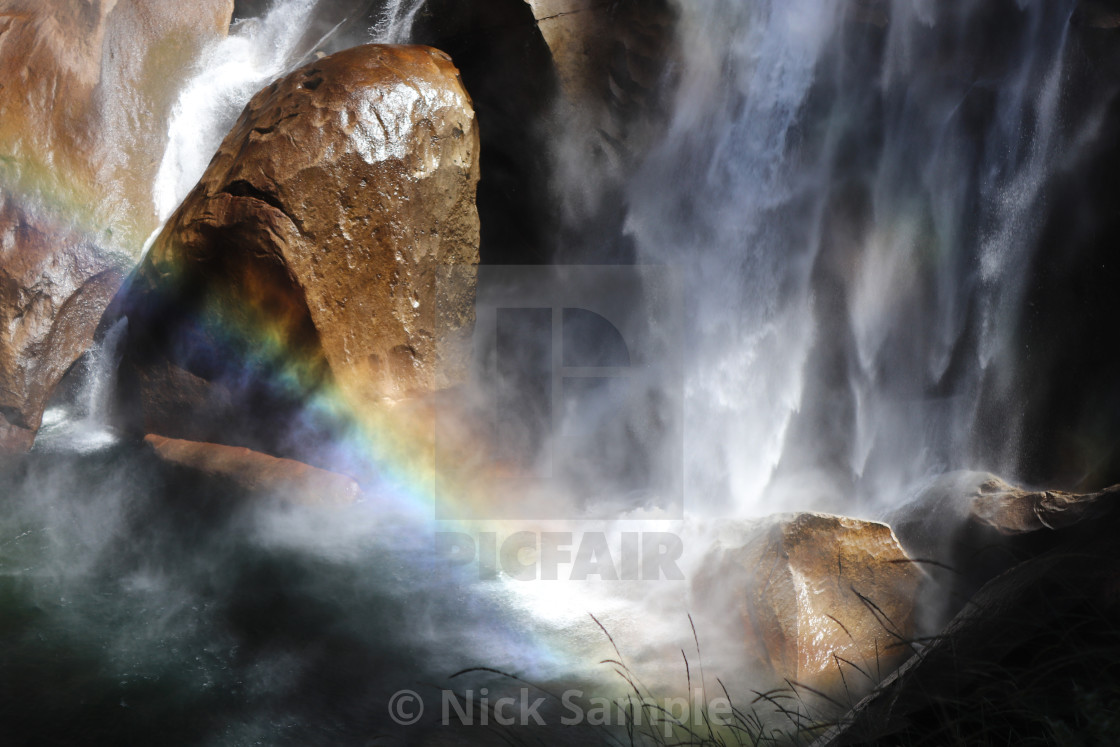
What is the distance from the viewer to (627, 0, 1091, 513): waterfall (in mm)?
5008

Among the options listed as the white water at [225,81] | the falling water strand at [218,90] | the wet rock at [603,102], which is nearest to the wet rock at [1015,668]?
the wet rock at [603,102]

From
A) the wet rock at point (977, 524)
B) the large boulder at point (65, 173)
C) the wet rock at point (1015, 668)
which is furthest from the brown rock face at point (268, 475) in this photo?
the wet rock at point (1015, 668)

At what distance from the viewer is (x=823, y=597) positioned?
12.1 feet

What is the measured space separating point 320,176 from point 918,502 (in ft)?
14.7

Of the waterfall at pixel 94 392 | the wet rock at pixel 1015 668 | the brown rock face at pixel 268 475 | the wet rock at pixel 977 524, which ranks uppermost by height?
the waterfall at pixel 94 392

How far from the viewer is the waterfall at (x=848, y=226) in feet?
→ 16.4

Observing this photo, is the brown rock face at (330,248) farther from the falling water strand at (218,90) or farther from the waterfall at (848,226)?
the waterfall at (848,226)

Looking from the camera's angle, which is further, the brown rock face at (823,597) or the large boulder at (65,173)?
the large boulder at (65,173)

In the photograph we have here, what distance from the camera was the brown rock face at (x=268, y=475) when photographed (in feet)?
18.6

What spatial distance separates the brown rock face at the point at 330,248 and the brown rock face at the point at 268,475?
0.15 metres

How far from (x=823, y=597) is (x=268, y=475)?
13.4ft

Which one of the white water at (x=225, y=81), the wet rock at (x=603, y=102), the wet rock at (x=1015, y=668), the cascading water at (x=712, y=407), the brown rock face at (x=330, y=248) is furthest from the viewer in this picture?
the white water at (x=225, y=81)

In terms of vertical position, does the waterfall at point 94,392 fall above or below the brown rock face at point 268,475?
above

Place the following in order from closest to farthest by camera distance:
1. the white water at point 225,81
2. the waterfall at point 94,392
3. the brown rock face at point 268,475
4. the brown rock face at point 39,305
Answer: the brown rock face at point 268,475, the brown rock face at point 39,305, the waterfall at point 94,392, the white water at point 225,81
